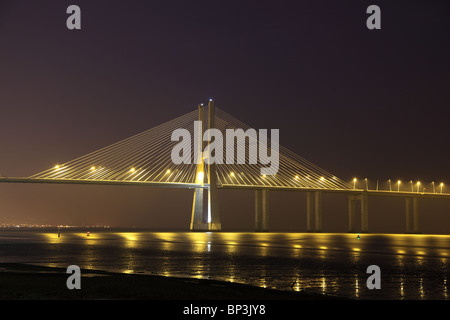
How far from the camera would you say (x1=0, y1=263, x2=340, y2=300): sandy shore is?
34.2 ft

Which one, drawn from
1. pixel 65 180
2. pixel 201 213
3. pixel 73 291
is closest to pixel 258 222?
pixel 201 213

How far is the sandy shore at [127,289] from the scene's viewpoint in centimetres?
1044

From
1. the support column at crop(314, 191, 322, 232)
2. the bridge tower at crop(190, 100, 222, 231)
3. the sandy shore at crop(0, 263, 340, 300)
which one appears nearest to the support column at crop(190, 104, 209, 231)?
the bridge tower at crop(190, 100, 222, 231)

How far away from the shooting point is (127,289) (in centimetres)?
1147

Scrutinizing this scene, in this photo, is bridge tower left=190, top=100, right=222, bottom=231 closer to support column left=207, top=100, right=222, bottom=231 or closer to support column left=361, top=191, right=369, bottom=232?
support column left=207, top=100, right=222, bottom=231

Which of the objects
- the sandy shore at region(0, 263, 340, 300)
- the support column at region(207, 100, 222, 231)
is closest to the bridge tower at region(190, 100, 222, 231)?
the support column at region(207, 100, 222, 231)

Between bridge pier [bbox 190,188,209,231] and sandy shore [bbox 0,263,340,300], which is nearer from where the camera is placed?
→ sandy shore [bbox 0,263,340,300]

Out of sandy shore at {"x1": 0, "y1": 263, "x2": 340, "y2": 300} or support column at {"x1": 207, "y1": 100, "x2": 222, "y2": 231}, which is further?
support column at {"x1": 207, "y1": 100, "x2": 222, "y2": 231}

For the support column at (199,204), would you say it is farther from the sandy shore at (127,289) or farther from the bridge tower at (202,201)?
the sandy shore at (127,289)

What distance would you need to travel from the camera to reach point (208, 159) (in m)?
70.2

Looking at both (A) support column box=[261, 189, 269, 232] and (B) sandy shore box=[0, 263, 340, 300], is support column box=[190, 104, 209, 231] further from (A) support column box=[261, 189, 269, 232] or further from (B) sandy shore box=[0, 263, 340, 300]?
(B) sandy shore box=[0, 263, 340, 300]

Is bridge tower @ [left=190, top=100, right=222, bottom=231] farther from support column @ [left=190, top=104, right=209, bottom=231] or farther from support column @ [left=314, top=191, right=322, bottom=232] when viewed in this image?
support column @ [left=314, top=191, right=322, bottom=232]
